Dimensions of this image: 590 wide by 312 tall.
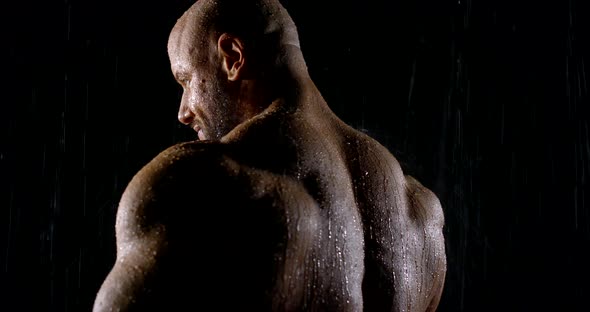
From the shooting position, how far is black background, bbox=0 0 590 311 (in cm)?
404

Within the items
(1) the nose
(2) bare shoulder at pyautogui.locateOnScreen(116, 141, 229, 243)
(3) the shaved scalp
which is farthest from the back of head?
(2) bare shoulder at pyautogui.locateOnScreen(116, 141, 229, 243)

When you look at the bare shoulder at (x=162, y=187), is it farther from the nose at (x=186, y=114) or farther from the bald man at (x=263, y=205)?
the nose at (x=186, y=114)

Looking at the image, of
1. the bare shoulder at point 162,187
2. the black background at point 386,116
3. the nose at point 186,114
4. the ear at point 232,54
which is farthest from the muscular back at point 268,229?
the black background at point 386,116

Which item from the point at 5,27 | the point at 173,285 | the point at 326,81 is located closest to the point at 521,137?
the point at 326,81

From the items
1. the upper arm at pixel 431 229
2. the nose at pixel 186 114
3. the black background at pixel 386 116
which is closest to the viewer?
the upper arm at pixel 431 229

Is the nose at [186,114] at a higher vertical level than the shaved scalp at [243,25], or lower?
lower

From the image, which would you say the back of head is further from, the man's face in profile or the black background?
the black background

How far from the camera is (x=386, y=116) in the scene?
13.8 feet

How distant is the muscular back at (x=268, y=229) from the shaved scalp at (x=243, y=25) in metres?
0.23

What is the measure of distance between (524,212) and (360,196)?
2.69 metres

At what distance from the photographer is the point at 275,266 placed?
1378 millimetres

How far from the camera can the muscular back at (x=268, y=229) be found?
4.38 feet

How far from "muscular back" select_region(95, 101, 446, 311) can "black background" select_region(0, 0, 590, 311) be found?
258 centimetres

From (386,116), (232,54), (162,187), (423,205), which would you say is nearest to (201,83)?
(232,54)
